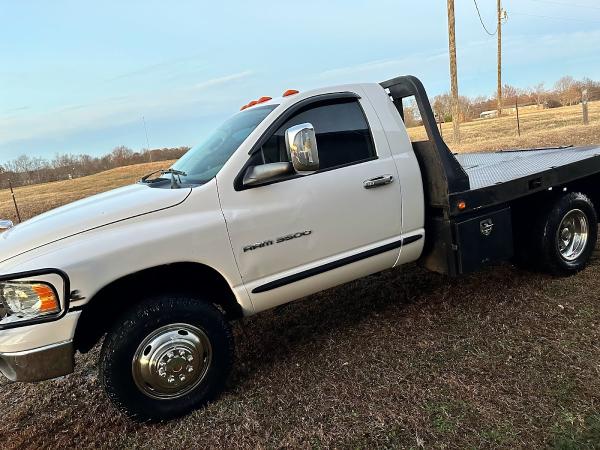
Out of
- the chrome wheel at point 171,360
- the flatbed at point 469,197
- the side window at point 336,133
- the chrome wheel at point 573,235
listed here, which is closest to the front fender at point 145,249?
the chrome wheel at point 171,360

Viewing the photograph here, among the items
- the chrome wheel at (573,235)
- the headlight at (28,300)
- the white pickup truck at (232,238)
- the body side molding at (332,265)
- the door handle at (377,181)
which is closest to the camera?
the headlight at (28,300)

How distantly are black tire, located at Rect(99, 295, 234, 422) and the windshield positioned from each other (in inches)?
34.3

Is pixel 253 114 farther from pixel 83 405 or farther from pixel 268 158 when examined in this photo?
pixel 83 405

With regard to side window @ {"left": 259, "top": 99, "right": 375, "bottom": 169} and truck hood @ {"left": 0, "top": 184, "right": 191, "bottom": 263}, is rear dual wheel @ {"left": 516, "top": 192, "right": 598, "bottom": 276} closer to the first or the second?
side window @ {"left": 259, "top": 99, "right": 375, "bottom": 169}

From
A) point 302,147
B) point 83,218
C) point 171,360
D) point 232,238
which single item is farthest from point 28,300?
point 302,147

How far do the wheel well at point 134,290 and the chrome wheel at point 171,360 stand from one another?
0.29 m

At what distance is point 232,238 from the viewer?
10.3 feet

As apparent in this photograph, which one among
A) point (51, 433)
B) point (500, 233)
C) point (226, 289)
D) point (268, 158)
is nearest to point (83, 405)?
point (51, 433)

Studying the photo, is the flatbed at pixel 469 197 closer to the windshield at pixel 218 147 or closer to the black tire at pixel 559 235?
the black tire at pixel 559 235

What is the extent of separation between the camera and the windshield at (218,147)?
11.2 feet

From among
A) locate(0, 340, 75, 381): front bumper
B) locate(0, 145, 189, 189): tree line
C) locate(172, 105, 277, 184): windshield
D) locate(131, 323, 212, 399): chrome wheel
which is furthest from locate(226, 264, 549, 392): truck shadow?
locate(0, 145, 189, 189): tree line

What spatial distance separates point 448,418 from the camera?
Result: 2.83 m

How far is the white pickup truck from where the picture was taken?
2770 millimetres

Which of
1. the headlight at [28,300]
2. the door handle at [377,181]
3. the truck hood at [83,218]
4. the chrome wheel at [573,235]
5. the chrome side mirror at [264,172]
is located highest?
the chrome side mirror at [264,172]
